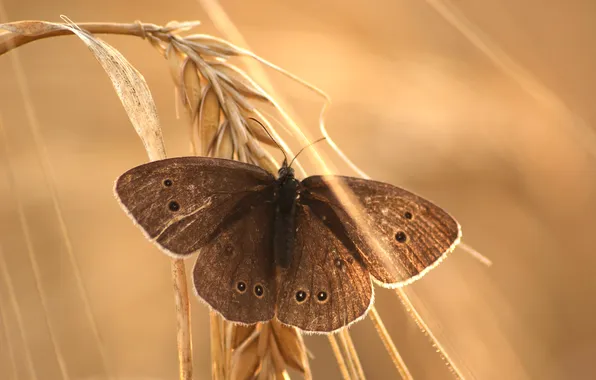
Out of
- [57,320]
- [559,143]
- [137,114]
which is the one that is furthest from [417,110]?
[137,114]

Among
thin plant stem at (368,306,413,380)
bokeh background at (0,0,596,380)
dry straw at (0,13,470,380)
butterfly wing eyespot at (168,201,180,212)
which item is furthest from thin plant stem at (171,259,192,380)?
bokeh background at (0,0,596,380)

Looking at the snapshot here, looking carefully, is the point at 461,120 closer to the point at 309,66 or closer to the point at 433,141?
the point at 433,141

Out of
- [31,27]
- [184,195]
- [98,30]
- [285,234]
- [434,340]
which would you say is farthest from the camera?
[285,234]

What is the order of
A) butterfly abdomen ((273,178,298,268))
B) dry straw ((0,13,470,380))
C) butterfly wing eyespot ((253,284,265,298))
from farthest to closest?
butterfly abdomen ((273,178,298,268))
butterfly wing eyespot ((253,284,265,298))
dry straw ((0,13,470,380))

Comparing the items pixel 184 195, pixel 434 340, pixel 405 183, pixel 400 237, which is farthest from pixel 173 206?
pixel 405 183

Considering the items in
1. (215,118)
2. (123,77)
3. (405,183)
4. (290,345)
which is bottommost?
(290,345)

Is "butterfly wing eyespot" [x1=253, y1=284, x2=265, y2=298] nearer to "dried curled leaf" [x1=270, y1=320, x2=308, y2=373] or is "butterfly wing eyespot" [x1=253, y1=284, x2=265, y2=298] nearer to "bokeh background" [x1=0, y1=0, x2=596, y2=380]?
"dried curled leaf" [x1=270, y1=320, x2=308, y2=373]

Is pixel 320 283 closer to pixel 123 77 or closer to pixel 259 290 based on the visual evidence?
pixel 259 290
